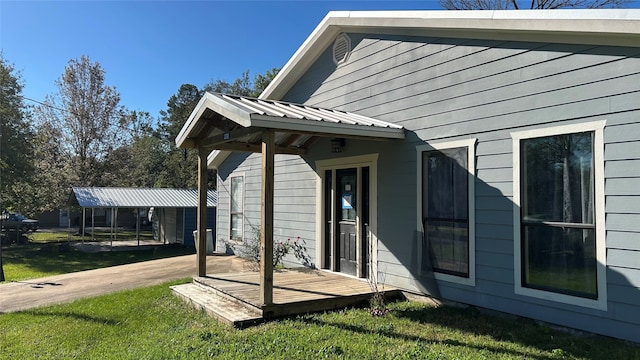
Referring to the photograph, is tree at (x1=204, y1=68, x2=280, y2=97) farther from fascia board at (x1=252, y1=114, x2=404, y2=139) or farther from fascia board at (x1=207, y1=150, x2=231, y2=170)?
fascia board at (x1=252, y1=114, x2=404, y2=139)

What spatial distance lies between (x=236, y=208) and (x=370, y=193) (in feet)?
19.2

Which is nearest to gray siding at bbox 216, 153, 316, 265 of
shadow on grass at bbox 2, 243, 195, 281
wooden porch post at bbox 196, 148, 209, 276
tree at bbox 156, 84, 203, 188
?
wooden porch post at bbox 196, 148, 209, 276

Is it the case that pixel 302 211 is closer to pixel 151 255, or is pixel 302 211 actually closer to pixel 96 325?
pixel 96 325

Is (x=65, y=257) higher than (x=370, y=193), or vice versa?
(x=370, y=193)

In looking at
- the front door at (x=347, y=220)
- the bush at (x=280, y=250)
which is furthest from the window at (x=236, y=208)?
the front door at (x=347, y=220)

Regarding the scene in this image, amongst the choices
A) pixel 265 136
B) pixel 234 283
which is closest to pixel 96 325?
pixel 234 283

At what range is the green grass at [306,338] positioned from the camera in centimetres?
403

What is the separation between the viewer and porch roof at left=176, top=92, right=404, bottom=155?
520 centimetres

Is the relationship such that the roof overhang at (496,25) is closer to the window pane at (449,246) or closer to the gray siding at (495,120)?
the gray siding at (495,120)

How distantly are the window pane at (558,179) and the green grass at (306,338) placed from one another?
49.0 inches

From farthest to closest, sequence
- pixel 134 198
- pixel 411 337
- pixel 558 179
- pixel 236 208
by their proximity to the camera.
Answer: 1. pixel 134 198
2. pixel 236 208
3. pixel 558 179
4. pixel 411 337

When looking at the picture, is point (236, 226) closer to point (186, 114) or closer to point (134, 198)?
point (134, 198)

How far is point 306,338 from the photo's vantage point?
4516 mm

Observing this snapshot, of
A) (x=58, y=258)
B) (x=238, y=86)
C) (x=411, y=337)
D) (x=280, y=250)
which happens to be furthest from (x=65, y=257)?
(x=238, y=86)
